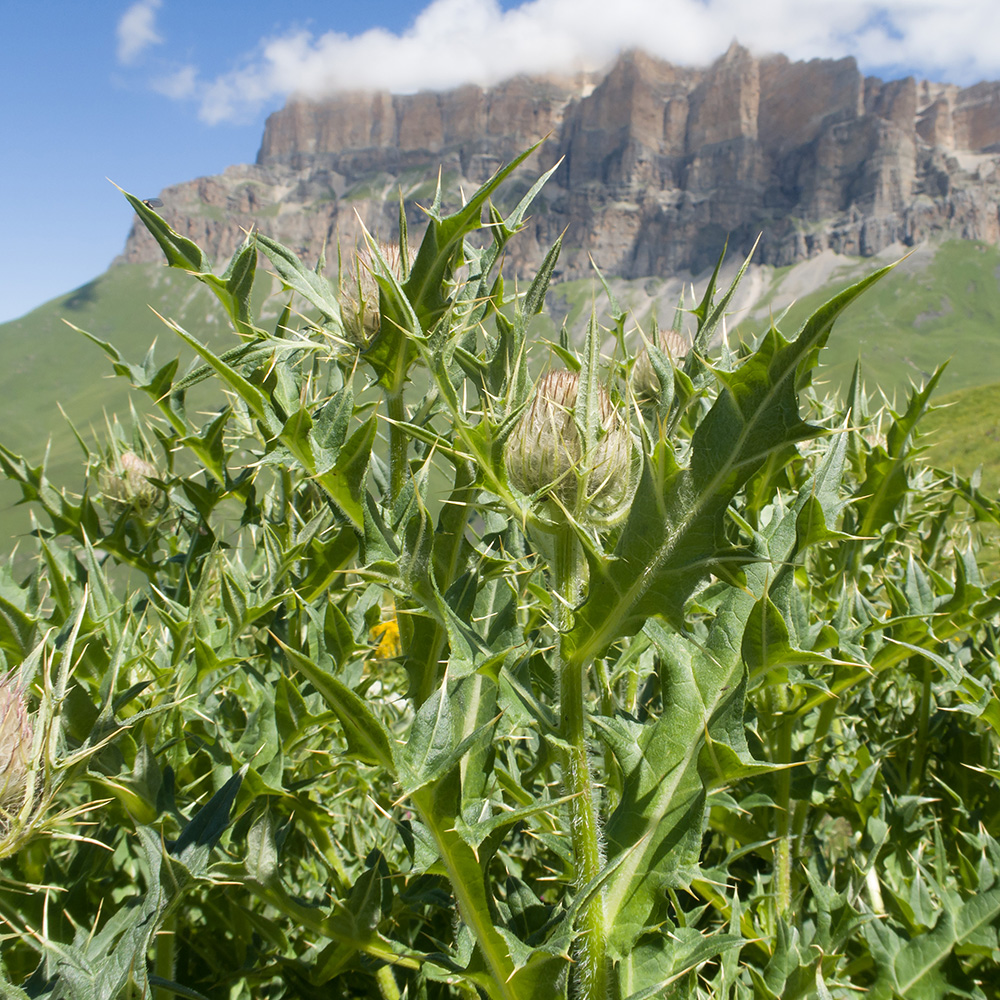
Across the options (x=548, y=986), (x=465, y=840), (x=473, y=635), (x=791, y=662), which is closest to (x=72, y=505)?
(x=473, y=635)

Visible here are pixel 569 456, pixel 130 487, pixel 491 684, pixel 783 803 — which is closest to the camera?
pixel 569 456

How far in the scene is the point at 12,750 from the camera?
58.6 inches

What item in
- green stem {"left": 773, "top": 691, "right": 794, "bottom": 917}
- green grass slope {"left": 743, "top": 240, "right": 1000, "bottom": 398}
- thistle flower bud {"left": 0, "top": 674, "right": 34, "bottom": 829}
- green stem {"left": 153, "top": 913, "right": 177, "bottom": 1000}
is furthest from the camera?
green grass slope {"left": 743, "top": 240, "right": 1000, "bottom": 398}

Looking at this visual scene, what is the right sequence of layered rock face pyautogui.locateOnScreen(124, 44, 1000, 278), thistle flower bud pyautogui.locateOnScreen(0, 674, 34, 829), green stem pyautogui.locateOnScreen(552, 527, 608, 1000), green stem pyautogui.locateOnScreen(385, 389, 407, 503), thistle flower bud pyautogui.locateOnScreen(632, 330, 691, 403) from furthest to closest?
layered rock face pyautogui.locateOnScreen(124, 44, 1000, 278) → thistle flower bud pyautogui.locateOnScreen(632, 330, 691, 403) → green stem pyautogui.locateOnScreen(385, 389, 407, 503) → green stem pyautogui.locateOnScreen(552, 527, 608, 1000) → thistle flower bud pyautogui.locateOnScreen(0, 674, 34, 829)

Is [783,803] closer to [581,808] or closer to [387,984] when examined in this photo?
[581,808]

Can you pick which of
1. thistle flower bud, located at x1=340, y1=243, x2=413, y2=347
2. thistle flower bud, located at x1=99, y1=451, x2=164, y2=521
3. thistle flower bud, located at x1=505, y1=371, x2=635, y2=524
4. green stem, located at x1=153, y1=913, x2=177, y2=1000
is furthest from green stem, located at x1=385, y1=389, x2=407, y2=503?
thistle flower bud, located at x1=99, y1=451, x2=164, y2=521

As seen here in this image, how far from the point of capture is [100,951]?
1.70 metres

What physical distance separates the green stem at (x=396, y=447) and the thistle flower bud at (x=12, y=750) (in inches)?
40.8

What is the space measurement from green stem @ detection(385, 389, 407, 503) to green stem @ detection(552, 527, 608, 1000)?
0.65 meters

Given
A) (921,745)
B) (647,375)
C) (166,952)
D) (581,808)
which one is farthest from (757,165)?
(166,952)

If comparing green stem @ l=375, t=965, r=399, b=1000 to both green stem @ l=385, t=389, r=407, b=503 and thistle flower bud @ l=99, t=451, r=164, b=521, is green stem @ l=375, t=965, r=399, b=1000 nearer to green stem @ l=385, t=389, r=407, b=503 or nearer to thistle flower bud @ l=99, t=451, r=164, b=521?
green stem @ l=385, t=389, r=407, b=503

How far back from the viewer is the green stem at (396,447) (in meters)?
2.14

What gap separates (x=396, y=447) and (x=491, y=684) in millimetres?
775

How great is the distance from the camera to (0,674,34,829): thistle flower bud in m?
1.47
